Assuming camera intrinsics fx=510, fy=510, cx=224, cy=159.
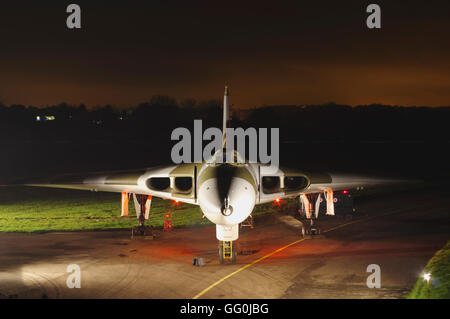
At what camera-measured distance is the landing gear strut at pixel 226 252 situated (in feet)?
62.3

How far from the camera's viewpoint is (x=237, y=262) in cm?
1906

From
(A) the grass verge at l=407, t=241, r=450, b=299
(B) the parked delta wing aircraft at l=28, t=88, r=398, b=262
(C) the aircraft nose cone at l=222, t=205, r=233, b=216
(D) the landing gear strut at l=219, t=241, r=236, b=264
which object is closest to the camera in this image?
(A) the grass verge at l=407, t=241, r=450, b=299

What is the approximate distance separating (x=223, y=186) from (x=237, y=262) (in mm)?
3837

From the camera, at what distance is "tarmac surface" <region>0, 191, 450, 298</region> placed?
50.5 ft

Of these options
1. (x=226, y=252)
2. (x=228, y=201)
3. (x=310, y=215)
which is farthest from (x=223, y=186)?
(x=310, y=215)

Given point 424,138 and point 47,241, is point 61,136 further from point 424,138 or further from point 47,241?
point 47,241

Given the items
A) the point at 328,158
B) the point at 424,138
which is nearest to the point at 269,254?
the point at 328,158

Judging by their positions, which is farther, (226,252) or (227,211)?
(226,252)

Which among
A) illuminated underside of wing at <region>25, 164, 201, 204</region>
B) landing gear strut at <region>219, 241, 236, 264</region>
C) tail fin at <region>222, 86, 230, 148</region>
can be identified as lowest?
landing gear strut at <region>219, 241, 236, 264</region>

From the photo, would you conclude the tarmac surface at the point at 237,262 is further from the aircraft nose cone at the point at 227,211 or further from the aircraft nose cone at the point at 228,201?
the aircraft nose cone at the point at 227,211

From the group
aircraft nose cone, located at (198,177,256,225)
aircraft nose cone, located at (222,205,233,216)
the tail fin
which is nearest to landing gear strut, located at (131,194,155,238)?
the tail fin

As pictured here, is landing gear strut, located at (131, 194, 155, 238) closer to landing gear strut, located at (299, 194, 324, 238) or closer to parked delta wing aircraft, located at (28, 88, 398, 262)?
parked delta wing aircraft, located at (28, 88, 398, 262)

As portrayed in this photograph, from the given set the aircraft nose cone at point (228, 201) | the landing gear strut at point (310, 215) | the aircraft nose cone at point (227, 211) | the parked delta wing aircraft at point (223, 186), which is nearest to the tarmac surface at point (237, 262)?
the landing gear strut at point (310, 215)

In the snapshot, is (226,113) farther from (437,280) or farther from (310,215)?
(437,280)
